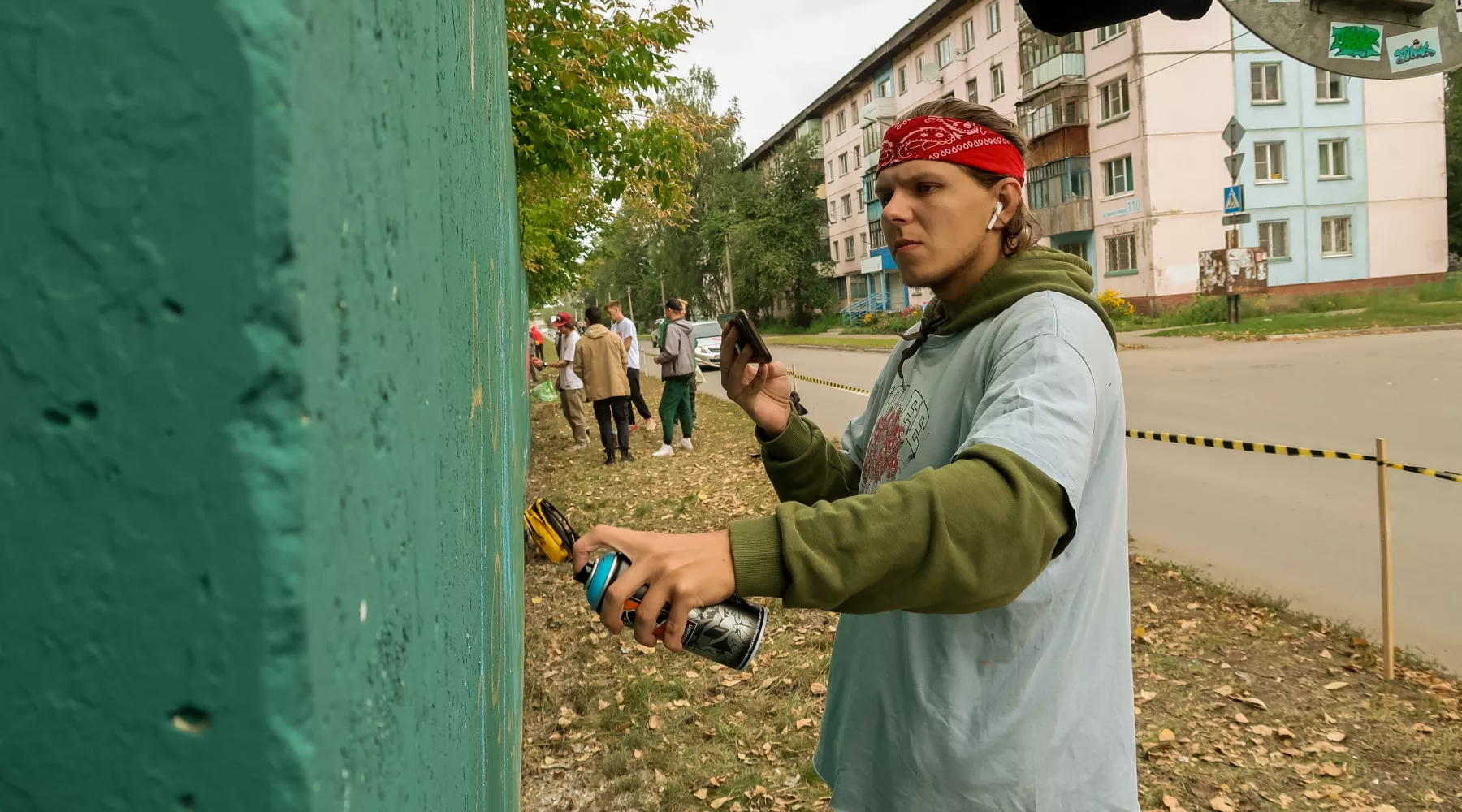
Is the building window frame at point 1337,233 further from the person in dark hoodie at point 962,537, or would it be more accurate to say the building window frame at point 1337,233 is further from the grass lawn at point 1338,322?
the person in dark hoodie at point 962,537

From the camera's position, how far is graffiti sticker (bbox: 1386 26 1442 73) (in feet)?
8.45

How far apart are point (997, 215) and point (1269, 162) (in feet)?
111

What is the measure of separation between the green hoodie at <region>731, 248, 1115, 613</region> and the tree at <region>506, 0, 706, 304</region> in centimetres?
634

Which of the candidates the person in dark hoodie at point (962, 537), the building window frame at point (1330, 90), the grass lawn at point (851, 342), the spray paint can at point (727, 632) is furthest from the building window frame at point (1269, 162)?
the spray paint can at point (727, 632)

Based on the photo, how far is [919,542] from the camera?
42.7 inches

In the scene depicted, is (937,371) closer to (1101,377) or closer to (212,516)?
(1101,377)

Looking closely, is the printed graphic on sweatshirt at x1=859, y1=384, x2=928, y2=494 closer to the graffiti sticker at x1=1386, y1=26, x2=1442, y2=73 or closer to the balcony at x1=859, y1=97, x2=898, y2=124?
the graffiti sticker at x1=1386, y1=26, x2=1442, y2=73

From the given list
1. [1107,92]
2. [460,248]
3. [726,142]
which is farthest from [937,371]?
[726,142]

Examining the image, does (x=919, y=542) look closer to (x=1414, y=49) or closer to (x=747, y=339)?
(x=747, y=339)

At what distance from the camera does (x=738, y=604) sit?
1.51 metres

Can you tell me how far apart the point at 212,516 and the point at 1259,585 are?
6335 mm

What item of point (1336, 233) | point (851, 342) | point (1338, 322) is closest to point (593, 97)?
point (1338, 322)

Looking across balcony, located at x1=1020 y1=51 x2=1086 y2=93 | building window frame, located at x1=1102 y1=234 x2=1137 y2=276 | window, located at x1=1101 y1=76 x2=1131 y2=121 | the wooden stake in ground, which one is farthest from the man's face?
balcony, located at x1=1020 y1=51 x2=1086 y2=93

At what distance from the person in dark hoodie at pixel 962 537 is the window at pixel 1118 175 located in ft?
106
